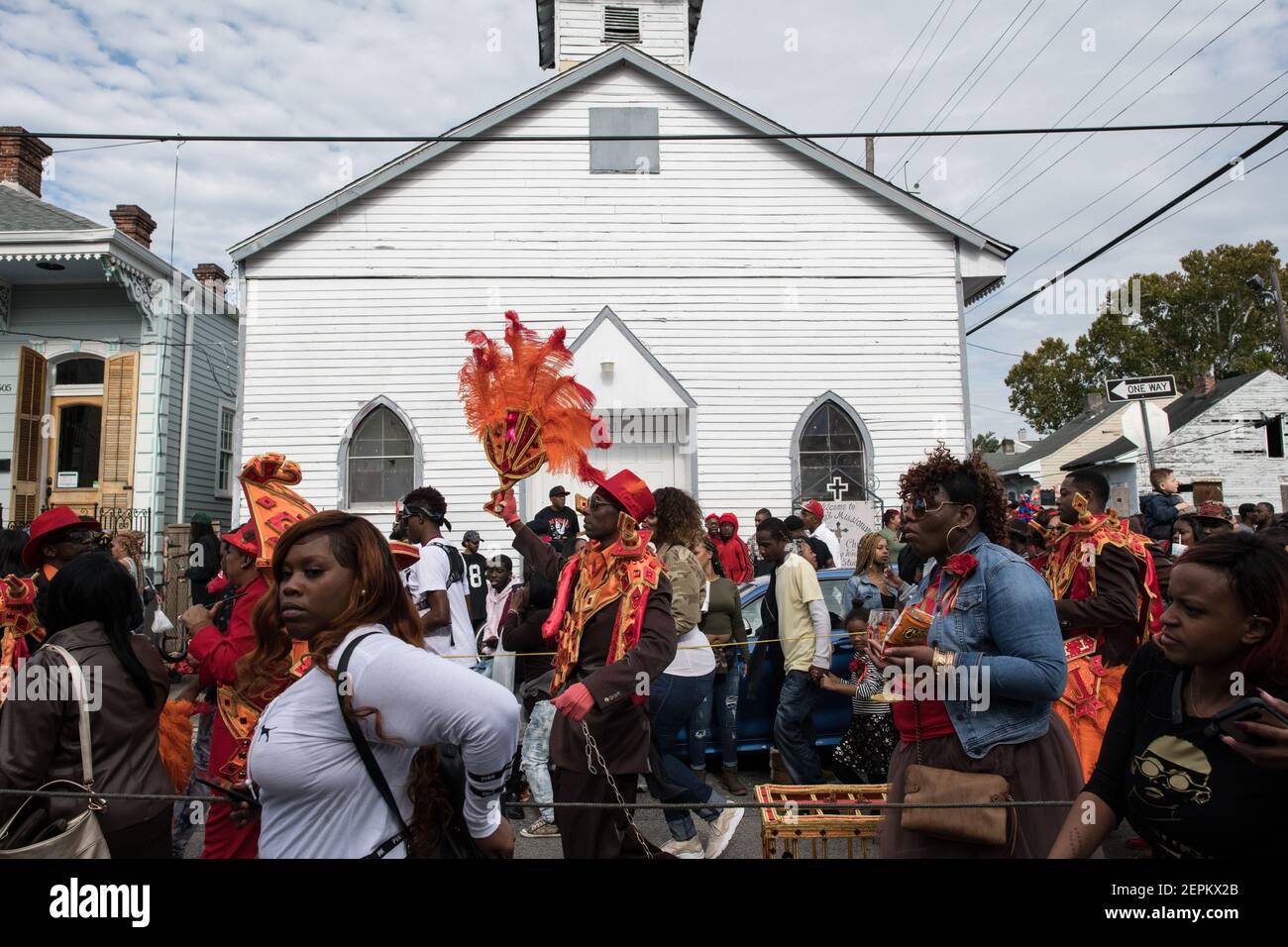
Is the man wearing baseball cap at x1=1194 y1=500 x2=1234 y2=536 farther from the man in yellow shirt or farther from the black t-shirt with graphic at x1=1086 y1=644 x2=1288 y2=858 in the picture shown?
the black t-shirt with graphic at x1=1086 y1=644 x2=1288 y2=858

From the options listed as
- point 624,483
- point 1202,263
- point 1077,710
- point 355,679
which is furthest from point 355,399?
point 1202,263

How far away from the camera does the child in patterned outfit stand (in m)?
6.04

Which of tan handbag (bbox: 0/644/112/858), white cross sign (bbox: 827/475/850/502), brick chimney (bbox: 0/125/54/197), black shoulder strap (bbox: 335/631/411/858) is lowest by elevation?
tan handbag (bbox: 0/644/112/858)

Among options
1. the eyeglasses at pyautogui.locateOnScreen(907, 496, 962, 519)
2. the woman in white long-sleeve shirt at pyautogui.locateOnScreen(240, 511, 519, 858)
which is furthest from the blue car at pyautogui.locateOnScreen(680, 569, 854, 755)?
the woman in white long-sleeve shirt at pyautogui.locateOnScreen(240, 511, 519, 858)

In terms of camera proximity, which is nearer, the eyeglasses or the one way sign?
the eyeglasses

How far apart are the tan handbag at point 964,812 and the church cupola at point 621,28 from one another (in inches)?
731

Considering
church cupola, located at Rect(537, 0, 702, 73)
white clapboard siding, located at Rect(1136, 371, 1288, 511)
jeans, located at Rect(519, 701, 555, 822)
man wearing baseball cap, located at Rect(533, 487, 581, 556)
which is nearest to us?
jeans, located at Rect(519, 701, 555, 822)

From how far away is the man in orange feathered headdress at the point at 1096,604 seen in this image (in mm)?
4855

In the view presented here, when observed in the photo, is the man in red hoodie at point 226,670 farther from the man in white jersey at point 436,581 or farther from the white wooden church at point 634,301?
the white wooden church at point 634,301

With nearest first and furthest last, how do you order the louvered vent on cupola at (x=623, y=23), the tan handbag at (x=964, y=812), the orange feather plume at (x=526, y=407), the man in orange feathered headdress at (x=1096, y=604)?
1. the tan handbag at (x=964, y=812)
2. the man in orange feathered headdress at (x=1096, y=604)
3. the orange feather plume at (x=526, y=407)
4. the louvered vent on cupola at (x=623, y=23)

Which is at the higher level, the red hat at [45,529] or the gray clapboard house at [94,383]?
the gray clapboard house at [94,383]

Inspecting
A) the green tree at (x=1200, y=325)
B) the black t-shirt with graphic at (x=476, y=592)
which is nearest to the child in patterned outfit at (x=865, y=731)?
the black t-shirt with graphic at (x=476, y=592)

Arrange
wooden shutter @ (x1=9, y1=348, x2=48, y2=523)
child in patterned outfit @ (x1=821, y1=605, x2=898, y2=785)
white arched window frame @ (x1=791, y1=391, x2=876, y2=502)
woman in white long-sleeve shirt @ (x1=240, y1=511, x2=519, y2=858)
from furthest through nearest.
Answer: wooden shutter @ (x1=9, y1=348, x2=48, y2=523), white arched window frame @ (x1=791, y1=391, x2=876, y2=502), child in patterned outfit @ (x1=821, y1=605, x2=898, y2=785), woman in white long-sleeve shirt @ (x1=240, y1=511, x2=519, y2=858)

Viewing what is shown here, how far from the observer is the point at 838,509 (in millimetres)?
14469
